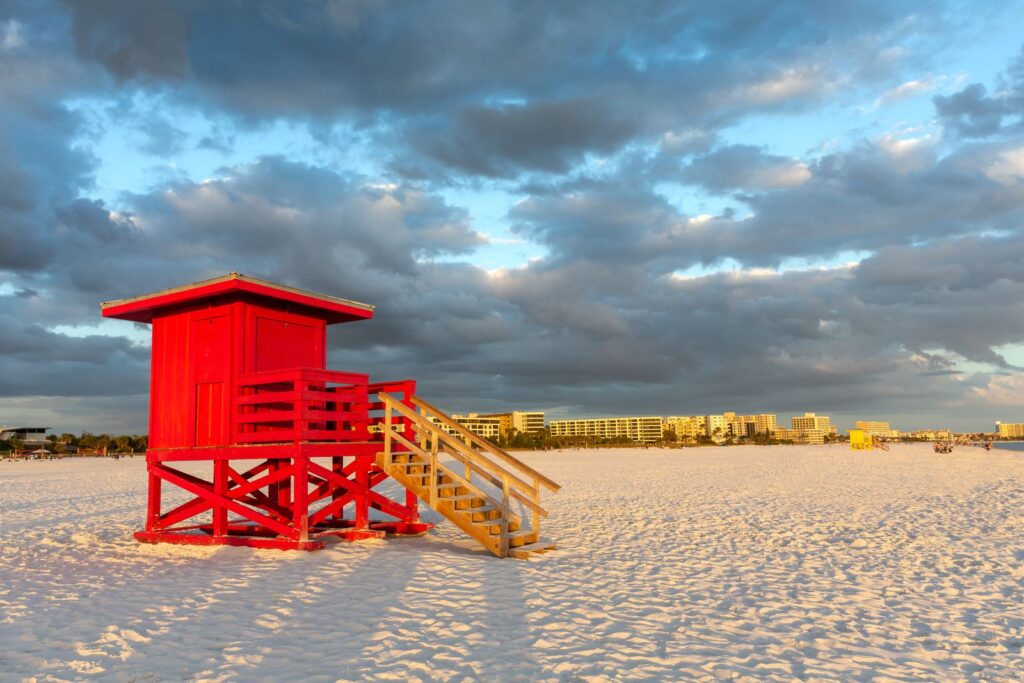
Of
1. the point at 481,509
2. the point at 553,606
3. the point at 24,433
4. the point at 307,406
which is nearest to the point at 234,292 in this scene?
the point at 307,406

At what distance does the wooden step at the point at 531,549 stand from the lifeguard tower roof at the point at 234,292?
5.37 meters

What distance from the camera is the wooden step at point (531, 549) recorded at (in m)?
10.5

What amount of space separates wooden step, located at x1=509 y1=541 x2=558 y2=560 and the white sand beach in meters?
0.27

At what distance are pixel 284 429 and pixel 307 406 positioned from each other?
749 millimetres

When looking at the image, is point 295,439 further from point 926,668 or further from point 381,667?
point 926,668

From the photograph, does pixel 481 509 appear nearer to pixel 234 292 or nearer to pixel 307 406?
pixel 307 406

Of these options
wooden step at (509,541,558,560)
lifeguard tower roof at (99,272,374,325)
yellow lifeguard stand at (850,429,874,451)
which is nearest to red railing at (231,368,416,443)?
lifeguard tower roof at (99,272,374,325)

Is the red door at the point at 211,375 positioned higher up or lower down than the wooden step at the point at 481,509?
higher up

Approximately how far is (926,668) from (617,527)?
8333mm

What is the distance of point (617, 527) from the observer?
543 inches

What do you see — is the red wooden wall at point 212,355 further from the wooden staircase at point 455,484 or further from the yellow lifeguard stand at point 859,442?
the yellow lifeguard stand at point 859,442

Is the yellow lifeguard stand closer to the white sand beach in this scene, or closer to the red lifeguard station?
the white sand beach

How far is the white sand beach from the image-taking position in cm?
569

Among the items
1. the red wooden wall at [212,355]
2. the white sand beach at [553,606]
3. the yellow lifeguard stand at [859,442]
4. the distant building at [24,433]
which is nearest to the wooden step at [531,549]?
the white sand beach at [553,606]
